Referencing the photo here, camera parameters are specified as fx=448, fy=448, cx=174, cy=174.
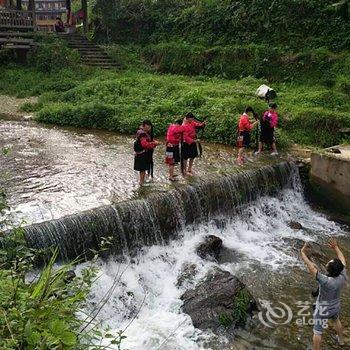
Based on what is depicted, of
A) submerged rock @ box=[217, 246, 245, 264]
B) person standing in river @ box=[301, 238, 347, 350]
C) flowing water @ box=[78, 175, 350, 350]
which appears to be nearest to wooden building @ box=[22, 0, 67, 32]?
flowing water @ box=[78, 175, 350, 350]

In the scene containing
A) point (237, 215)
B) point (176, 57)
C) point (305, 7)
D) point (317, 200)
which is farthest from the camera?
point (176, 57)

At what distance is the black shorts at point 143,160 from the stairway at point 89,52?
1386 centimetres

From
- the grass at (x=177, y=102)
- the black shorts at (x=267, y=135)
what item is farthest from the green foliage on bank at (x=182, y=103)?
the black shorts at (x=267, y=135)

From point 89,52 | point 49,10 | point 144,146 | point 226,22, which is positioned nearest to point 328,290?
point 144,146

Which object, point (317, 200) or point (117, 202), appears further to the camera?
point (317, 200)

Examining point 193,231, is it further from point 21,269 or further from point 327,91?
point 327,91

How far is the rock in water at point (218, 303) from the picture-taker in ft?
23.7

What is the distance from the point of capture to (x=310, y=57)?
1823 cm

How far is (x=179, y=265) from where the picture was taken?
908 centimetres

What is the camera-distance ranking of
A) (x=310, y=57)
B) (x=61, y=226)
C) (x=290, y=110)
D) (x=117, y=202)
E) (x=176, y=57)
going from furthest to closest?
(x=176, y=57), (x=310, y=57), (x=290, y=110), (x=117, y=202), (x=61, y=226)

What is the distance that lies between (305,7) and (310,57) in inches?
126

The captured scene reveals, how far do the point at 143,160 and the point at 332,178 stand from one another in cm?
528

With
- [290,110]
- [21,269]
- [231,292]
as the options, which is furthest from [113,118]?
[21,269]

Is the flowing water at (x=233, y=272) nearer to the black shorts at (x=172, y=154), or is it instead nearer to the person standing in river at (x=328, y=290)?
the person standing in river at (x=328, y=290)
